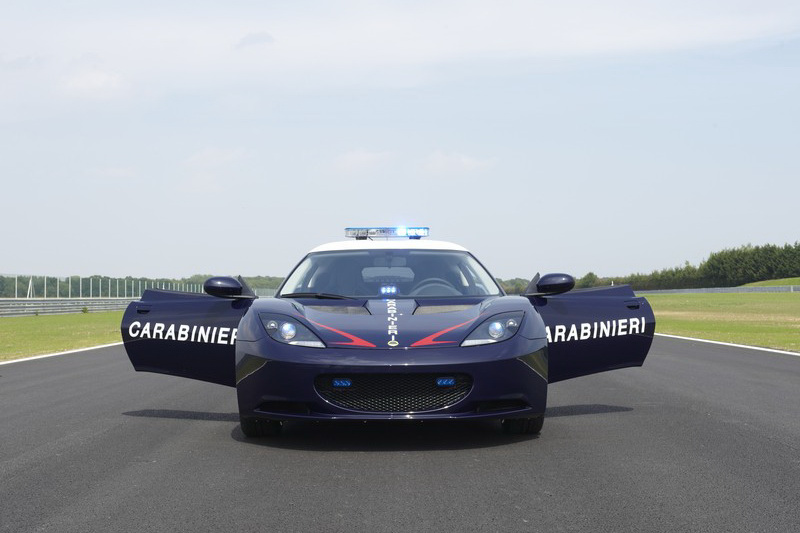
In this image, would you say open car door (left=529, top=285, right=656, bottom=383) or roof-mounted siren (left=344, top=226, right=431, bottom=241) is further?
roof-mounted siren (left=344, top=226, right=431, bottom=241)

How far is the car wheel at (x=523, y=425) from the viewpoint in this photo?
265 inches

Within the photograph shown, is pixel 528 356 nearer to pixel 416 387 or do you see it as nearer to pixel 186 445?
pixel 416 387

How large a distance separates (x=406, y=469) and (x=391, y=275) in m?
2.52

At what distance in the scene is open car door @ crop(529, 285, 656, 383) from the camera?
24.9ft

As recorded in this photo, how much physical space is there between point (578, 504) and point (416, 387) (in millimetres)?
1645

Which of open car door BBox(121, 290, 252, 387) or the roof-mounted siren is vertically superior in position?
the roof-mounted siren

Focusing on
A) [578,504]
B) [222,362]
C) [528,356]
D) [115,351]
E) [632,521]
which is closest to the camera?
[632,521]

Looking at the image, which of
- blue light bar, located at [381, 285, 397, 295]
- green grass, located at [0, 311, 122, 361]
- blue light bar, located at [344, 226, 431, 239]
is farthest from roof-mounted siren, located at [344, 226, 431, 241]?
green grass, located at [0, 311, 122, 361]

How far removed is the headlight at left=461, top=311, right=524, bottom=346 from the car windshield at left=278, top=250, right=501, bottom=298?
3.03ft

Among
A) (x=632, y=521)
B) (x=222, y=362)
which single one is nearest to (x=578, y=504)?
(x=632, y=521)

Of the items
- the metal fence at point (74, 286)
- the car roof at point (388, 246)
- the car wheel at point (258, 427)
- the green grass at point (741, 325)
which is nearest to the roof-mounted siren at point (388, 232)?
the car roof at point (388, 246)

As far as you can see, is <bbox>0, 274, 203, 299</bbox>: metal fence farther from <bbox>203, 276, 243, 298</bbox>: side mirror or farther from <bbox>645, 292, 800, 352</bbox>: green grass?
<bbox>203, 276, 243, 298</bbox>: side mirror

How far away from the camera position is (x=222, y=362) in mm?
7617

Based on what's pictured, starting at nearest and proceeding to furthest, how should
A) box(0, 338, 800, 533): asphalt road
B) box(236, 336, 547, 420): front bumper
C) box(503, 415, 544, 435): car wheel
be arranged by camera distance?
box(0, 338, 800, 533): asphalt road
box(236, 336, 547, 420): front bumper
box(503, 415, 544, 435): car wheel
